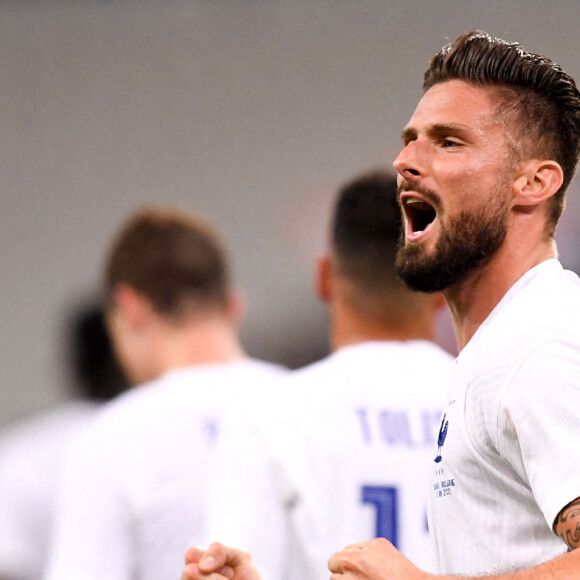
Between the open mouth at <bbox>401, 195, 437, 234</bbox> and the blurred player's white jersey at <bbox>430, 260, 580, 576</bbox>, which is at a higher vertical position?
the open mouth at <bbox>401, 195, 437, 234</bbox>

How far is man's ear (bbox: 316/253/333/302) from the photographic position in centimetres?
274

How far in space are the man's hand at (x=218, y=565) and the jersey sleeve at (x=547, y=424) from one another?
0.65 m

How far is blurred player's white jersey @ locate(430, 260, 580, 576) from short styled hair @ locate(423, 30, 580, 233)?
267mm

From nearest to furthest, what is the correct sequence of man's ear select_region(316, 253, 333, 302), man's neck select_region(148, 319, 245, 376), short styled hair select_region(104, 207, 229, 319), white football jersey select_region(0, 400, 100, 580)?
man's ear select_region(316, 253, 333, 302) → man's neck select_region(148, 319, 245, 376) → short styled hair select_region(104, 207, 229, 319) → white football jersey select_region(0, 400, 100, 580)

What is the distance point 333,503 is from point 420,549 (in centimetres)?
23

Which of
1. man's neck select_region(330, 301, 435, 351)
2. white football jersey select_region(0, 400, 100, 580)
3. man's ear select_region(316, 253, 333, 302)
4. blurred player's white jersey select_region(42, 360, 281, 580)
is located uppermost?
man's ear select_region(316, 253, 333, 302)

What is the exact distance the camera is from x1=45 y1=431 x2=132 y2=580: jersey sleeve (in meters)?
2.78

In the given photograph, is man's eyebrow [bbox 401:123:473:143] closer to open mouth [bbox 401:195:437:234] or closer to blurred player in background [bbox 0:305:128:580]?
open mouth [bbox 401:195:437:234]

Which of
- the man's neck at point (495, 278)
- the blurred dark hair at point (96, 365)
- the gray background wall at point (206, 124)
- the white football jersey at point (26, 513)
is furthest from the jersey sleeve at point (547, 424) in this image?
the gray background wall at point (206, 124)

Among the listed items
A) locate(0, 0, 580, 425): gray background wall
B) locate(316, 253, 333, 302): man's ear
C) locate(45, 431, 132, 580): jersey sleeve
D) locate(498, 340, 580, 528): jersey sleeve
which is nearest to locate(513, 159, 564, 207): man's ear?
locate(498, 340, 580, 528): jersey sleeve

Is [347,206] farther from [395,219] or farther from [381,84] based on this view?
[381,84]

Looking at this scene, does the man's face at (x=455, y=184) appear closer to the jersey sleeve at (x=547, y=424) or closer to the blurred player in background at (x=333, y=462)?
the jersey sleeve at (x=547, y=424)

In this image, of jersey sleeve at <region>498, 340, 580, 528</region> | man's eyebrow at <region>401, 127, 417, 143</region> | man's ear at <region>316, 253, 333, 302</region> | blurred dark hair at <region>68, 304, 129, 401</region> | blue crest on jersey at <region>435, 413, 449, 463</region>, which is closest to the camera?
jersey sleeve at <region>498, 340, 580, 528</region>

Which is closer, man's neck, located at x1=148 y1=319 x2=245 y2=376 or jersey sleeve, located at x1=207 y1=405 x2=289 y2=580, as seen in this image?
jersey sleeve, located at x1=207 y1=405 x2=289 y2=580
